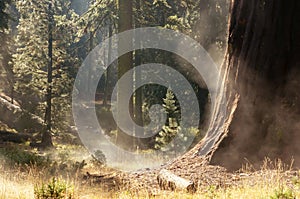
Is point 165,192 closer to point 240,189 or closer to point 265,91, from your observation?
point 240,189

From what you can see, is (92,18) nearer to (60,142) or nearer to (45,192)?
(60,142)

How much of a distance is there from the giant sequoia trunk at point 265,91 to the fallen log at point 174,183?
1.26 metres

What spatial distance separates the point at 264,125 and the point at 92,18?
13.1 m

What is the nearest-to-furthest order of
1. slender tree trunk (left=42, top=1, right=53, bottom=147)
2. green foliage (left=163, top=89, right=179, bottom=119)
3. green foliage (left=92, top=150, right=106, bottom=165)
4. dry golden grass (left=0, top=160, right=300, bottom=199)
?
dry golden grass (left=0, top=160, right=300, bottom=199)
green foliage (left=92, top=150, right=106, bottom=165)
green foliage (left=163, top=89, right=179, bottom=119)
slender tree trunk (left=42, top=1, right=53, bottom=147)

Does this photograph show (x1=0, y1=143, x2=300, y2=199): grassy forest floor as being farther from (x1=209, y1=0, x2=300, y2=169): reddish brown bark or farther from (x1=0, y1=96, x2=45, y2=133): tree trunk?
(x1=0, y1=96, x2=45, y2=133): tree trunk

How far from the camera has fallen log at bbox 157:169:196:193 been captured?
22.7ft

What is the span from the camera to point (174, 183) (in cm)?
737

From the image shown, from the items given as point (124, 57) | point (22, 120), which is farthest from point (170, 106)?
point (22, 120)

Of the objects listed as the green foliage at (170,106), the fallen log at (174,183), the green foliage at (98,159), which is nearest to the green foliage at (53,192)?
the fallen log at (174,183)

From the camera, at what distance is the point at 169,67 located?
59.7 ft

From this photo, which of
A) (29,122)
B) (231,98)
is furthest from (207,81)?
(29,122)

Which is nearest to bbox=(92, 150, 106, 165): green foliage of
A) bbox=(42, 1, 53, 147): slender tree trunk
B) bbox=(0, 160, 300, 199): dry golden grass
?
bbox=(0, 160, 300, 199): dry golden grass

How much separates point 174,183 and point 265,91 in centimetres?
301

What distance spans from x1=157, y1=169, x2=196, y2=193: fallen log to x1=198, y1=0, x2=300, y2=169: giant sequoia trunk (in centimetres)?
126
